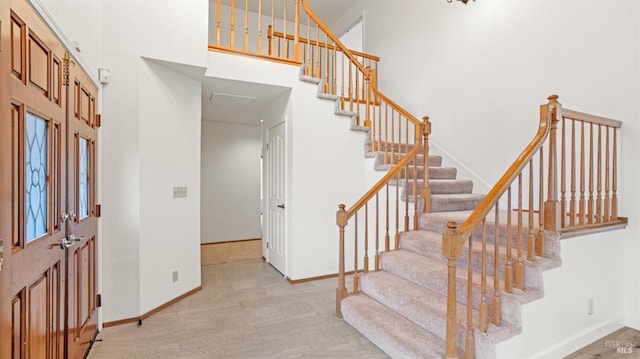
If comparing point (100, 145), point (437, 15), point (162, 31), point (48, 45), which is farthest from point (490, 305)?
point (437, 15)

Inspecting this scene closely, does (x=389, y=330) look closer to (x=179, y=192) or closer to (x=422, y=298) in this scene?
(x=422, y=298)

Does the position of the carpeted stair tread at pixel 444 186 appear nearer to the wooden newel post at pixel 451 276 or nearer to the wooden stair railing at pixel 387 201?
the wooden stair railing at pixel 387 201

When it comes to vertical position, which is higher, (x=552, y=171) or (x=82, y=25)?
(x=82, y=25)

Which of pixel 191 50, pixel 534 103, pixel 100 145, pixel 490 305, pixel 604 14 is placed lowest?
pixel 490 305

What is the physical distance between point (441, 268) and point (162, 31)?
3.28 m

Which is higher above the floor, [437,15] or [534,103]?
[437,15]

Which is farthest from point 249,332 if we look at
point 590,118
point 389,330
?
point 590,118

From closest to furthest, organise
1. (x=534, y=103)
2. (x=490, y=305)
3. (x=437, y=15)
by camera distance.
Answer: (x=490, y=305) < (x=534, y=103) < (x=437, y=15)

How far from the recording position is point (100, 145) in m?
2.76

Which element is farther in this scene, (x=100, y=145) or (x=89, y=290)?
(x=100, y=145)

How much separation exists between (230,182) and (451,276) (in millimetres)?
5377

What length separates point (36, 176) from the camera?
156cm

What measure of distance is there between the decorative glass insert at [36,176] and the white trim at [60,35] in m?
0.49

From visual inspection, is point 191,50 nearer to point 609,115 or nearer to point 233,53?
point 233,53
